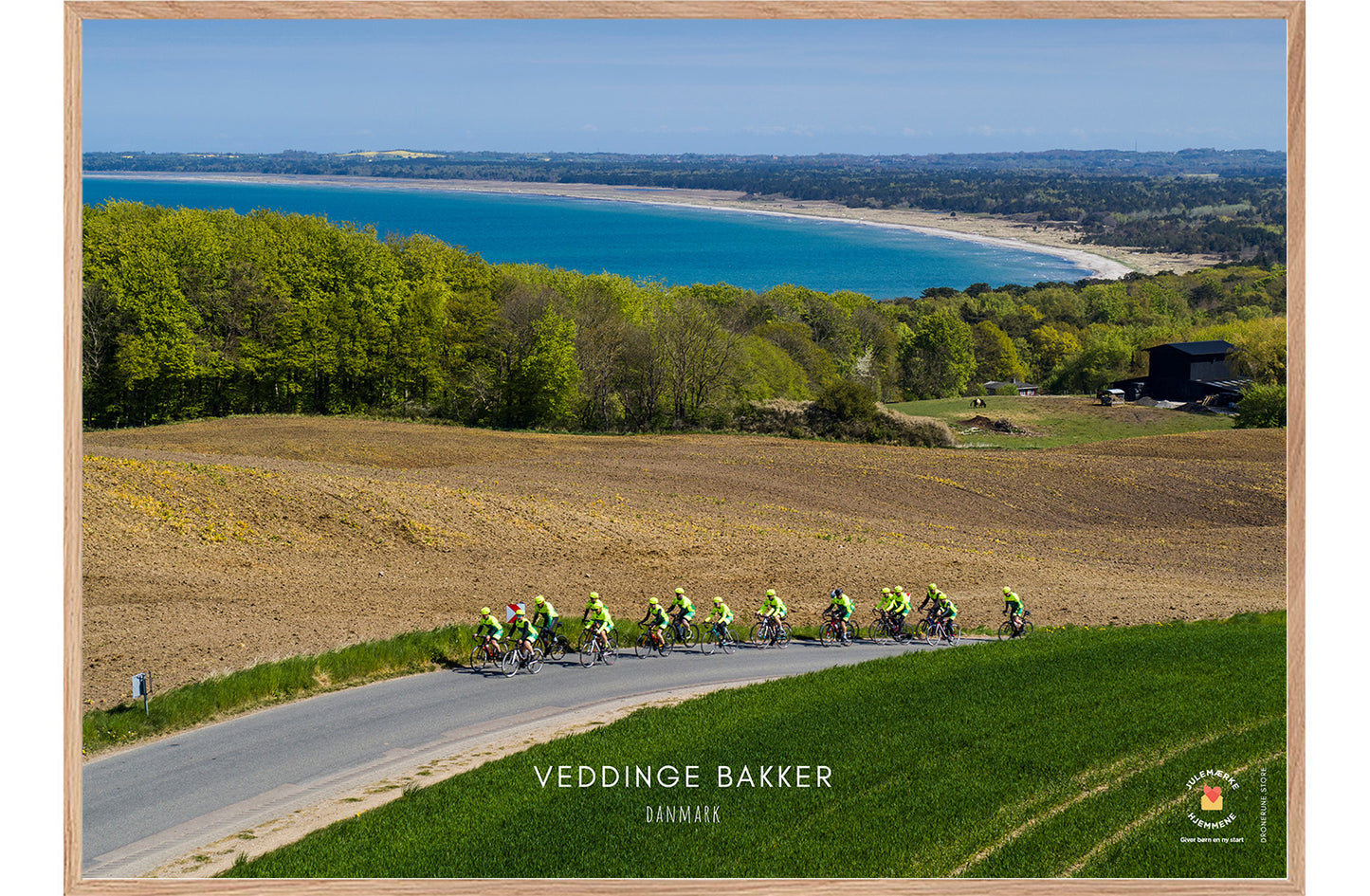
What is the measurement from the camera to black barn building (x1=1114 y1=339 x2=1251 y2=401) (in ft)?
224

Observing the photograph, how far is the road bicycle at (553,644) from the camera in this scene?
19.8m

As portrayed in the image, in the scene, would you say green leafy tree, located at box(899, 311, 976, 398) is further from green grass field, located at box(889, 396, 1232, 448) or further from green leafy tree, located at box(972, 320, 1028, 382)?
green grass field, located at box(889, 396, 1232, 448)

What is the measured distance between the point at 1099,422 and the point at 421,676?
65.6m

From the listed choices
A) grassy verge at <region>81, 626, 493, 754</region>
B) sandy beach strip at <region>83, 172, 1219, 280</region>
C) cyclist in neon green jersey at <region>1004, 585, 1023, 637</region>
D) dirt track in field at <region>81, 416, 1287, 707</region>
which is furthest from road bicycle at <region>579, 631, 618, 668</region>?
sandy beach strip at <region>83, 172, 1219, 280</region>

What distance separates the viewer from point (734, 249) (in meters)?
148

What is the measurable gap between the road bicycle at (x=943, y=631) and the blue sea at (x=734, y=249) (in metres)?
90.7

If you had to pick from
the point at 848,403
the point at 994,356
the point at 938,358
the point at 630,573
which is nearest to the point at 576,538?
the point at 630,573

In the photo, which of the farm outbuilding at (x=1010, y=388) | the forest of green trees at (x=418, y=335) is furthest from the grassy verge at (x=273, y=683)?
the farm outbuilding at (x=1010, y=388)

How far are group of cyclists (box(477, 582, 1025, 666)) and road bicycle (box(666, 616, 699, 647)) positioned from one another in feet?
0.11

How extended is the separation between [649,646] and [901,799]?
9561 mm

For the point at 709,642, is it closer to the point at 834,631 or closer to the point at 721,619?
the point at 721,619
